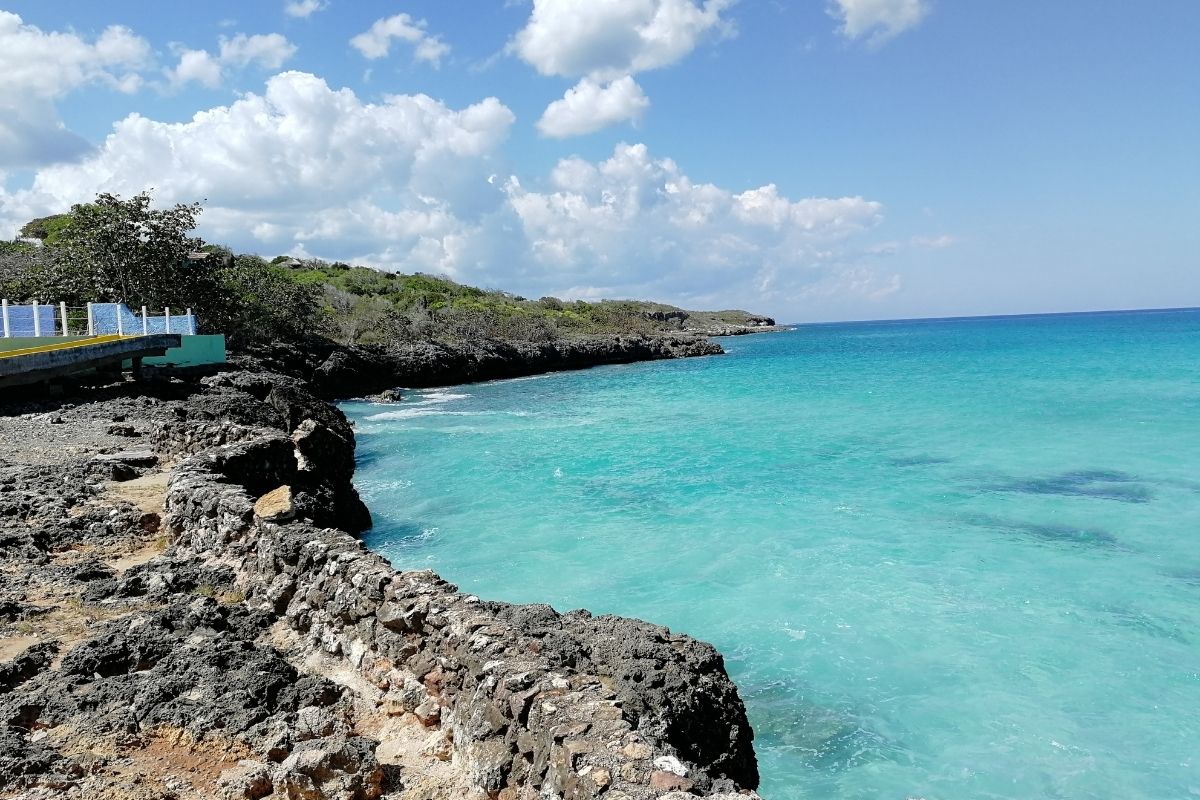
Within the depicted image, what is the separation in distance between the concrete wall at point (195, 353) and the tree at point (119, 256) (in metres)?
6.83

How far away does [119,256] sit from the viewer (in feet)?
117

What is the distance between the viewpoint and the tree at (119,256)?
35.6 m

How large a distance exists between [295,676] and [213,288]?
130 feet

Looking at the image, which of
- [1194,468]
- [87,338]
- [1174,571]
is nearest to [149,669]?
[1174,571]

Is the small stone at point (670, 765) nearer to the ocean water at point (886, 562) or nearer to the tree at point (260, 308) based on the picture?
the ocean water at point (886, 562)

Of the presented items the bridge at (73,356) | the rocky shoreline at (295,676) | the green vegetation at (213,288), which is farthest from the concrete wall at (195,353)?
the rocky shoreline at (295,676)

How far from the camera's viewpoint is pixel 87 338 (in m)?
27.2

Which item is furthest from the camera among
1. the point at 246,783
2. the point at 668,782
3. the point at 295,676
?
the point at 295,676

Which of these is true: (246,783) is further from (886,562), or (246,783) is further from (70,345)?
(70,345)

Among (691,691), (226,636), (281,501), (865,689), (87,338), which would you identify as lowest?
(865,689)

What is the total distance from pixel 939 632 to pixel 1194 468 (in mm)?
16751

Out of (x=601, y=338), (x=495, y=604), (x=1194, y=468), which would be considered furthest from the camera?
(x=601, y=338)

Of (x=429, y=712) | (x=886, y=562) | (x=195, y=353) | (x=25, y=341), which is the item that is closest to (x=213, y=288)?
(x=195, y=353)

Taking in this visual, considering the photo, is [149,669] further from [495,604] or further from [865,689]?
[865,689]
